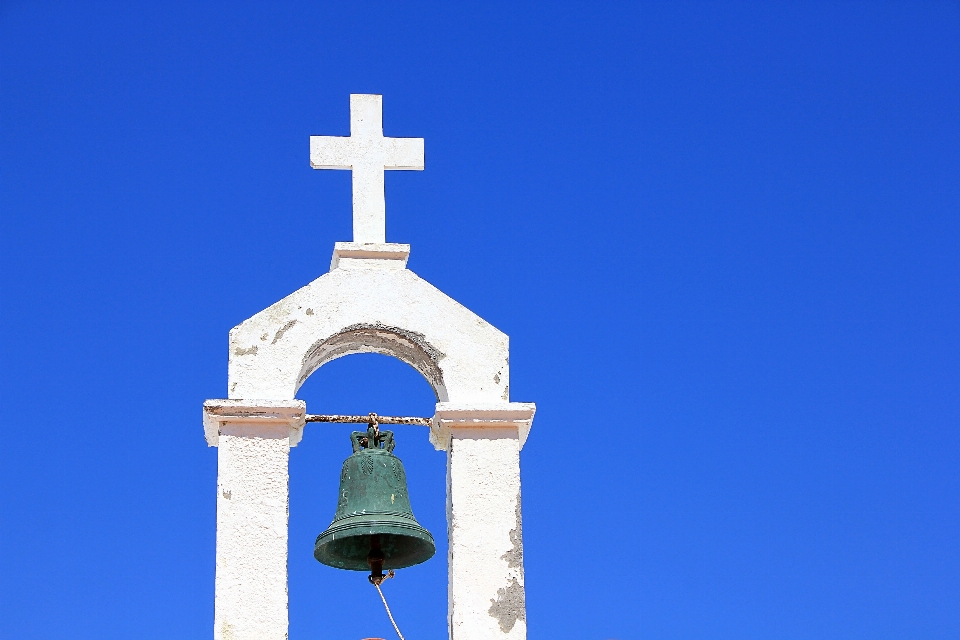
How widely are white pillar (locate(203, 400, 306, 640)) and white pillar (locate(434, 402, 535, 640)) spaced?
0.66m

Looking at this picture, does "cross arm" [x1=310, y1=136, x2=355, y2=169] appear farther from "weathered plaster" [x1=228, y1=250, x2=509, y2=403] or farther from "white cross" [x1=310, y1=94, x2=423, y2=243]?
"weathered plaster" [x1=228, y1=250, x2=509, y2=403]

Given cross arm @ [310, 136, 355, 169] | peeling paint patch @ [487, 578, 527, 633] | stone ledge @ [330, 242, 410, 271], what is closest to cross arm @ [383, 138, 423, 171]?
cross arm @ [310, 136, 355, 169]

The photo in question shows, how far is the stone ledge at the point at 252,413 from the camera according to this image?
6910 mm

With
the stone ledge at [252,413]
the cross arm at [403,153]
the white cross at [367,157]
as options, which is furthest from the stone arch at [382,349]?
the cross arm at [403,153]

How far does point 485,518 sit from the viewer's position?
6.96 m

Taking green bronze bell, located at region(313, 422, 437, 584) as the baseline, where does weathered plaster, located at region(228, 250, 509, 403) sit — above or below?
above

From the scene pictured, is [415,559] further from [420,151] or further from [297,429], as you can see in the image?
[420,151]

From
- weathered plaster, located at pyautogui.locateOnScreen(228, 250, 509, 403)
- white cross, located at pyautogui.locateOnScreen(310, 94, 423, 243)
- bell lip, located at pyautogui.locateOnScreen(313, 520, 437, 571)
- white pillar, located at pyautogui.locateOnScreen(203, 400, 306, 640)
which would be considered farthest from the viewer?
white cross, located at pyautogui.locateOnScreen(310, 94, 423, 243)

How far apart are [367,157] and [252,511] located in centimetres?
177

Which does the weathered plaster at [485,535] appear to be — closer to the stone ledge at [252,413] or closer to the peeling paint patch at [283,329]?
the stone ledge at [252,413]

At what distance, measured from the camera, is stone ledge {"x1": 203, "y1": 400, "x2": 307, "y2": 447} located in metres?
6.91

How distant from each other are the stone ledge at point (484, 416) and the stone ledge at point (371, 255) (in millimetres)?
695

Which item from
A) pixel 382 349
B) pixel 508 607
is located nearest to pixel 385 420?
pixel 382 349

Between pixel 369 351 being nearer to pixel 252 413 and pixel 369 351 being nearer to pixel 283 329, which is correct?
pixel 283 329
